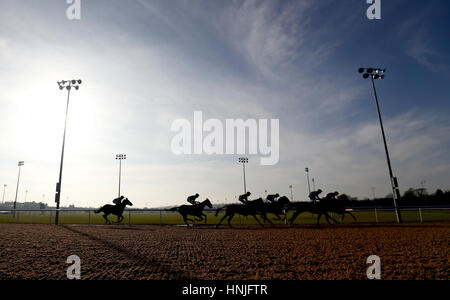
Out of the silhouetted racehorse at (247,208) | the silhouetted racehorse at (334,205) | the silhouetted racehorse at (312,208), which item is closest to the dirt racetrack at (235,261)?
the silhouetted racehorse at (312,208)

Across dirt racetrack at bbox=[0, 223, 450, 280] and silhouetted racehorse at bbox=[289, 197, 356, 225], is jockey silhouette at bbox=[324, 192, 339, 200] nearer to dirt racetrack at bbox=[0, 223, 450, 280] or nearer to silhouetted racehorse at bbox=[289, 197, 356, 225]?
silhouetted racehorse at bbox=[289, 197, 356, 225]

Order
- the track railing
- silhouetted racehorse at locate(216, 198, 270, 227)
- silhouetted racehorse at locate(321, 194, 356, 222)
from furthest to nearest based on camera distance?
the track railing
silhouetted racehorse at locate(216, 198, 270, 227)
silhouetted racehorse at locate(321, 194, 356, 222)

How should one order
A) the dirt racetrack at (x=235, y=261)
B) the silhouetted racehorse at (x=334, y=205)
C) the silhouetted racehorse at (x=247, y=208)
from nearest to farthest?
the dirt racetrack at (x=235, y=261)
the silhouetted racehorse at (x=334, y=205)
the silhouetted racehorse at (x=247, y=208)

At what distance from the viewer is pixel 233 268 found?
4.84 meters

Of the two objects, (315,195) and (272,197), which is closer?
(315,195)

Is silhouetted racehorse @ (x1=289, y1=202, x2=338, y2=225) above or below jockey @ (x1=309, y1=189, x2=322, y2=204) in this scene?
below

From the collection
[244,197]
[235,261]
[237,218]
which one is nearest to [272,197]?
[244,197]

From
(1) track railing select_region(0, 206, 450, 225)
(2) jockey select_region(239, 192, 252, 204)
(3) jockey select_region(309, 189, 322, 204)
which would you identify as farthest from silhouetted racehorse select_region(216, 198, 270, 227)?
(3) jockey select_region(309, 189, 322, 204)

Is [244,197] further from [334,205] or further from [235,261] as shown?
[235,261]

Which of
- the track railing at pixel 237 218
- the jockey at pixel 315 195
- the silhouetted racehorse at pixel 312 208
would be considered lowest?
the track railing at pixel 237 218

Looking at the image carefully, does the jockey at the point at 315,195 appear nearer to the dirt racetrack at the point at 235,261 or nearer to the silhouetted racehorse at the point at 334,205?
the silhouetted racehorse at the point at 334,205

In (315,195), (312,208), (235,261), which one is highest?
(315,195)

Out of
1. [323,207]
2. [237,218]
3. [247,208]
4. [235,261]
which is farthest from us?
[237,218]
